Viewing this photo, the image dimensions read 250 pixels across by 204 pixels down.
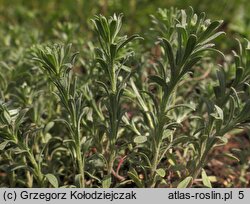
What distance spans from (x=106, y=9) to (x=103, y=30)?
195 centimetres

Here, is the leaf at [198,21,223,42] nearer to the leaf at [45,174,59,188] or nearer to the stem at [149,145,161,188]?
the stem at [149,145,161,188]

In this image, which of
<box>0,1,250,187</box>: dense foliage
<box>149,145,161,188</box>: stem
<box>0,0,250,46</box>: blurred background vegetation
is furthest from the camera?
<box>0,0,250,46</box>: blurred background vegetation

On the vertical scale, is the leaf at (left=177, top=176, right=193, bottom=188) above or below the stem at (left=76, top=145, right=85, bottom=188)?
below

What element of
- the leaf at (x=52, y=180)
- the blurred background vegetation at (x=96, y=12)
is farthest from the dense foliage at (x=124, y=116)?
the blurred background vegetation at (x=96, y=12)

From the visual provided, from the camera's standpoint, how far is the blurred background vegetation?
342 centimetres

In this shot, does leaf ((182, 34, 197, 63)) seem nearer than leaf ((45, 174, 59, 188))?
Yes

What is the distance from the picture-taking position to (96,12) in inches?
138

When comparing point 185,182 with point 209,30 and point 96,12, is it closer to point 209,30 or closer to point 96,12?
point 209,30

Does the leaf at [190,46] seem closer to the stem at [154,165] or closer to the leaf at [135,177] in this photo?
the stem at [154,165]

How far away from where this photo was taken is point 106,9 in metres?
3.41

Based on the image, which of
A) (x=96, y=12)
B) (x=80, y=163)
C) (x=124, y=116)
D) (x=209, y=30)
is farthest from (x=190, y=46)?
(x=96, y=12)

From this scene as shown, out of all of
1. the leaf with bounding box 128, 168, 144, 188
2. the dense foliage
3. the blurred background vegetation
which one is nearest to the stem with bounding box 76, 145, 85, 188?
the dense foliage
